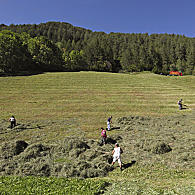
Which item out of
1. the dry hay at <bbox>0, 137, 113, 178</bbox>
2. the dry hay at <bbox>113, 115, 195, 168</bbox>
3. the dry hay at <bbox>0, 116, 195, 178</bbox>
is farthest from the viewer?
the dry hay at <bbox>113, 115, 195, 168</bbox>

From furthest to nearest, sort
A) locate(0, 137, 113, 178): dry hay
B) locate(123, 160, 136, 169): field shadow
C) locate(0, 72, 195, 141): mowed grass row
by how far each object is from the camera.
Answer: locate(0, 72, 195, 141): mowed grass row < locate(123, 160, 136, 169): field shadow < locate(0, 137, 113, 178): dry hay

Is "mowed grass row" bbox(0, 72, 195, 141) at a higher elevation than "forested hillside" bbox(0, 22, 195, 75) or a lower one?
lower

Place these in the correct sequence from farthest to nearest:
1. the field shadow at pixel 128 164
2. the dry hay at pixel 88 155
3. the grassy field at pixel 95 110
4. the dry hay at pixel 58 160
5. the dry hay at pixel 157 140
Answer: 1. the dry hay at pixel 157 140
2. the field shadow at pixel 128 164
3. the dry hay at pixel 88 155
4. the dry hay at pixel 58 160
5. the grassy field at pixel 95 110

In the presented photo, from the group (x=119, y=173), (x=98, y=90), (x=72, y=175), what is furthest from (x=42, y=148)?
(x=98, y=90)

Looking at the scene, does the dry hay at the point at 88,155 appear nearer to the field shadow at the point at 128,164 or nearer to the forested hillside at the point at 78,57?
the field shadow at the point at 128,164

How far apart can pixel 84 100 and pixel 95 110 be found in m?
6.26

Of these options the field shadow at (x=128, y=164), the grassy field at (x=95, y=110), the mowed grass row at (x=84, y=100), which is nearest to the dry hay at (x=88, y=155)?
the field shadow at (x=128, y=164)

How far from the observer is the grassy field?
339 inches

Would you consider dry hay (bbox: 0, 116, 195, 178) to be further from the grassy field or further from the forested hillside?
the forested hillside

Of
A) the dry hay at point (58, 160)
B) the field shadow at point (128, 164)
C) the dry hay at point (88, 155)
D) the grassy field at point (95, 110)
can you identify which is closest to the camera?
the grassy field at point (95, 110)

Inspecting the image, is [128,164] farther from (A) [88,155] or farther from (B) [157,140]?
(B) [157,140]

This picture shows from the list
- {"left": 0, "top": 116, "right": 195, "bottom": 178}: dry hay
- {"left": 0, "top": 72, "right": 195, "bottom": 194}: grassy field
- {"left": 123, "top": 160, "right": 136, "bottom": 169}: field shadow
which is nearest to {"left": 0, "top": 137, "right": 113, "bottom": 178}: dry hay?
{"left": 0, "top": 116, "right": 195, "bottom": 178}: dry hay

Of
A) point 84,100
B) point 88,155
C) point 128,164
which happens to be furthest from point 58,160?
point 84,100

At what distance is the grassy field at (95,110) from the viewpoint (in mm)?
8617
